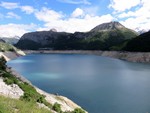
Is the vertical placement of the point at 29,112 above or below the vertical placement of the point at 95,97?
above

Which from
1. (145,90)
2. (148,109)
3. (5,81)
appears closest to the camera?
(5,81)

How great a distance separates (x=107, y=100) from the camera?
4769 cm

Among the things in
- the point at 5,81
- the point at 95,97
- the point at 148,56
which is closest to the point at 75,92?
the point at 95,97

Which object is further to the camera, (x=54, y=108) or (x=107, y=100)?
(x=107, y=100)

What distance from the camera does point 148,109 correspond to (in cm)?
4144

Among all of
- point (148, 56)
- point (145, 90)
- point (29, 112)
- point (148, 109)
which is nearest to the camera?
point (29, 112)

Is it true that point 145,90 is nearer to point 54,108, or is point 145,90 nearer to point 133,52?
point 54,108

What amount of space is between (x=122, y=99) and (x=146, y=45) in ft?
398

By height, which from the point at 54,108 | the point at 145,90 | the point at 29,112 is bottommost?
the point at 145,90

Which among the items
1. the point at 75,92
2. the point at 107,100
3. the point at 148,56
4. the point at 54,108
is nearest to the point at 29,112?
the point at 54,108

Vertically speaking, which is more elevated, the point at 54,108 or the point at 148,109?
the point at 54,108

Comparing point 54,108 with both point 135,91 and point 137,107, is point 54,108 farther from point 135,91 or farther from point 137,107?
point 135,91

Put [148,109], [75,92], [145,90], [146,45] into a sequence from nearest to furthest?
[148,109]
[75,92]
[145,90]
[146,45]

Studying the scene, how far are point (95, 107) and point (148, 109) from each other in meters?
8.06
